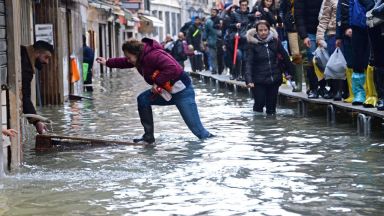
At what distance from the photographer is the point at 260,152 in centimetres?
1148

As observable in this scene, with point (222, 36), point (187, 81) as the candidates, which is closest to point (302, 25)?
point (187, 81)

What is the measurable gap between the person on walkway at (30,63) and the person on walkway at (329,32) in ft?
14.3

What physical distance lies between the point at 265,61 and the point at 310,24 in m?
1.14

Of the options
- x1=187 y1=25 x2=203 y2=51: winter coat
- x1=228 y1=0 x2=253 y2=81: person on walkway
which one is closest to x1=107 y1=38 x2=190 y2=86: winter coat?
x1=228 y1=0 x2=253 y2=81: person on walkway

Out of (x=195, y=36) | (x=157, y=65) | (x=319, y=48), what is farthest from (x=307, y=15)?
(x=195, y=36)

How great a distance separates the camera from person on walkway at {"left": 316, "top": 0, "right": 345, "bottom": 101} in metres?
15.0

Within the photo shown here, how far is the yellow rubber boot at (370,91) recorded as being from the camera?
13.1 m

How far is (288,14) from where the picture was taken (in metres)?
17.8

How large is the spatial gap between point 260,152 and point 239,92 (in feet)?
41.9

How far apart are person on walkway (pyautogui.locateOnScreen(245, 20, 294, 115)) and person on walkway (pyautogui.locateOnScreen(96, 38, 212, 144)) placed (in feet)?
12.2

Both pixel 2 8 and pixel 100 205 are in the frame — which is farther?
pixel 2 8

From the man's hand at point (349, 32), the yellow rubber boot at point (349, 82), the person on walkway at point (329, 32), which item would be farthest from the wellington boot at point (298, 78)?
the man's hand at point (349, 32)

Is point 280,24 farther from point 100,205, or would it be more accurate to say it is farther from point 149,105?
point 100,205

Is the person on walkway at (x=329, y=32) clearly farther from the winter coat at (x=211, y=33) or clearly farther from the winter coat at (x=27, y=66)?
the winter coat at (x=211, y=33)
